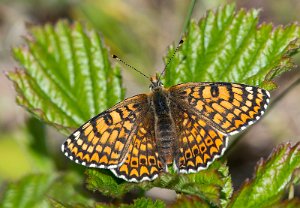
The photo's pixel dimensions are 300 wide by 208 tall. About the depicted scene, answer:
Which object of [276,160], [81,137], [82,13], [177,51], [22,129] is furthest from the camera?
[82,13]

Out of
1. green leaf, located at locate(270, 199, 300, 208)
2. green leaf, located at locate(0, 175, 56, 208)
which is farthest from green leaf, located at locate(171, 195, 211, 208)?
green leaf, located at locate(0, 175, 56, 208)

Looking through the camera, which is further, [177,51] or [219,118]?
[177,51]

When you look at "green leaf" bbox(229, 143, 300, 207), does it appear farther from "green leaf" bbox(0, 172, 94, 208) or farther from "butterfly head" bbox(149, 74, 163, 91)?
"green leaf" bbox(0, 172, 94, 208)

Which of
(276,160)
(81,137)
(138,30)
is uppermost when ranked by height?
(138,30)

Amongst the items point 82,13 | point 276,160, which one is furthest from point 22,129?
point 276,160

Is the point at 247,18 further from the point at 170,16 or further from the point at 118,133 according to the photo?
the point at 170,16

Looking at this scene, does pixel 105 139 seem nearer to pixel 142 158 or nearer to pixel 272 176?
pixel 142 158

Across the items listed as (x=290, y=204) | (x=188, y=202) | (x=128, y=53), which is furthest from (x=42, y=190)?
(x=290, y=204)

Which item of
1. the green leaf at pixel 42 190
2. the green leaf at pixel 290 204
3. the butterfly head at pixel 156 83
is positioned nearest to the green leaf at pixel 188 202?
the green leaf at pixel 290 204
